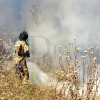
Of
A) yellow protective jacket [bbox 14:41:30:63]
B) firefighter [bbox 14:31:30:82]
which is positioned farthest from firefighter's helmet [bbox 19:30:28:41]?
yellow protective jacket [bbox 14:41:30:63]

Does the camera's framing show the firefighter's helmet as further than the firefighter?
Yes

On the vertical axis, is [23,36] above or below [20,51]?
above

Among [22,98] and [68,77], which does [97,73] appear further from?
[22,98]

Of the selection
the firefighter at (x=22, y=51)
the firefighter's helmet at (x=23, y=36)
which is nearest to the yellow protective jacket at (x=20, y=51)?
the firefighter at (x=22, y=51)

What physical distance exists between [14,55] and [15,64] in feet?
0.95

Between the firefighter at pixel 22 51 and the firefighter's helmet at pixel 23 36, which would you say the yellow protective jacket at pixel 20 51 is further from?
the firefighter's helmet at pixel 23 36

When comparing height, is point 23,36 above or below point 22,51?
above

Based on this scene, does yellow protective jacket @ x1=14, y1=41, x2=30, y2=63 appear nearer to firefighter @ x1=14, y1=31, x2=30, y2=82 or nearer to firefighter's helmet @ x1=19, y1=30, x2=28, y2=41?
firefighter @ x1=14, y1=31, x2=30, y2=82

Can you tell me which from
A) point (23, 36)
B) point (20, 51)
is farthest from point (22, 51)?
point (23, 36)

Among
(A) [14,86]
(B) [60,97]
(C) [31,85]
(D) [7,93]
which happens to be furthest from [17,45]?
(B) [60,97]

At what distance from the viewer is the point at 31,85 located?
6.59 meters

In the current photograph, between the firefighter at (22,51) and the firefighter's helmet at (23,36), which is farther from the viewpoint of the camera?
the firefighter's helmet at (23,36)

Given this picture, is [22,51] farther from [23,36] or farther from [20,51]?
[23,36]

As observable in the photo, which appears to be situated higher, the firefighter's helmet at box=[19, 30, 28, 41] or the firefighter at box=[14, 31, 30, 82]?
the firefighter's helmet at box=[19, 30, 28, 41]
